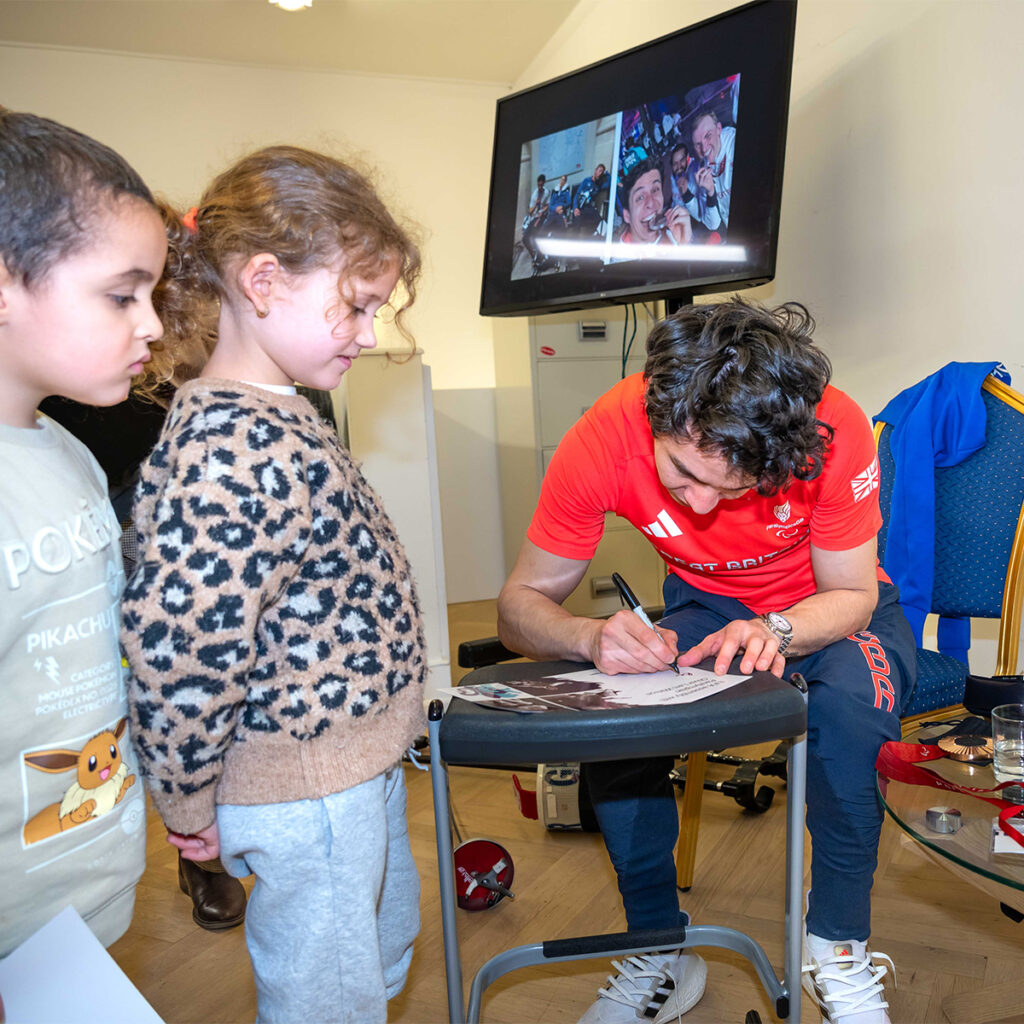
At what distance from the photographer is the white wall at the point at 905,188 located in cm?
188

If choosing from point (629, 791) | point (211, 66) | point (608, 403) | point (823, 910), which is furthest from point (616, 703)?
point (211, 66)

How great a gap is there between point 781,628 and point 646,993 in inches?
20.6

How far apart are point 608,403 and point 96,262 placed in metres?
0.84

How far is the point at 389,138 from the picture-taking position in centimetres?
467

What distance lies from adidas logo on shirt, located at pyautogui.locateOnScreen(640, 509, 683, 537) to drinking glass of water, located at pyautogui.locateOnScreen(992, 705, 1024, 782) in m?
0.49

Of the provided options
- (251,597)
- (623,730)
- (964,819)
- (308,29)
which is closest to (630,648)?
(623,730)

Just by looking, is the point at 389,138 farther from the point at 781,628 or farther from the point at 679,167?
the point at 781,628

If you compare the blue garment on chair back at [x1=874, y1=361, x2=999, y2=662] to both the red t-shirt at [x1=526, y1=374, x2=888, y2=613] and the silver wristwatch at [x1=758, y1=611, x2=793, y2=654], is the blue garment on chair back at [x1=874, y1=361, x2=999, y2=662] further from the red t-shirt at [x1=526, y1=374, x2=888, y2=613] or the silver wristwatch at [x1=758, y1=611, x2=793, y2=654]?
the silver wristwatch at [x1=758, y1=611, x2=793, y2=654]

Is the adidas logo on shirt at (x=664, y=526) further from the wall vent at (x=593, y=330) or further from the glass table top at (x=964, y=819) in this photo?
the wall vent at (x=593, y=330)

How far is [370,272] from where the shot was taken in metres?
0.87

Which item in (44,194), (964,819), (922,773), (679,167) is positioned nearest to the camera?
(44,194)

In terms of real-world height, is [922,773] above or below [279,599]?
below

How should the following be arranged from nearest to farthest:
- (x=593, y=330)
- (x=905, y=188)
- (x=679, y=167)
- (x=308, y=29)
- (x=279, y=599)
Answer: (x=279, y=599), (x=905, y=188), (x=679, y=167), (x=593, y=330), (x=308, y=29)

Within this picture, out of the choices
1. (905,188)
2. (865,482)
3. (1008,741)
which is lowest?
(1008,741)
